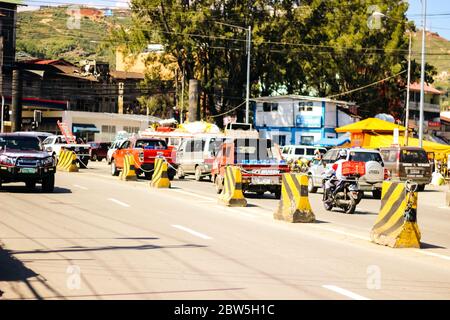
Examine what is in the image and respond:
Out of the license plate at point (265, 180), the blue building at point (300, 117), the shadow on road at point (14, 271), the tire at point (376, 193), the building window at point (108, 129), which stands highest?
the blue building at point (300, 117)

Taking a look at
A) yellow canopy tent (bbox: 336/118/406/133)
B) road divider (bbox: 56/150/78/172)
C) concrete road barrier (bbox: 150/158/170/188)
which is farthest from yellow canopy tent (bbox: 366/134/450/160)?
concrete road barrier (bbox: 150/158/170/188)

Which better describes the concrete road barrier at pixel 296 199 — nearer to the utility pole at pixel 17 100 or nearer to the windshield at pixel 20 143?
the windshield at pixel 20 143

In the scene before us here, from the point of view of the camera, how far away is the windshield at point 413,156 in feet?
111

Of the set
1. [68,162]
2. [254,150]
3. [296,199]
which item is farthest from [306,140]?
[296,199]

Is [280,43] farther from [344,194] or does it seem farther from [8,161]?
[344,194]

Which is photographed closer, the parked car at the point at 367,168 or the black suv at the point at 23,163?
the black suv at the point at 23,163

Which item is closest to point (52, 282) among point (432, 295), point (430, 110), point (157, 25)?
point (432, 295)

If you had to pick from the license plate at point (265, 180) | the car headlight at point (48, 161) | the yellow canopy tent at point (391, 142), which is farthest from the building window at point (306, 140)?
the car headlight at point (48, 161)

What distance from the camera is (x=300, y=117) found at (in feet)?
247

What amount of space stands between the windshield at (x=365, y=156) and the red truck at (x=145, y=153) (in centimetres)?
924

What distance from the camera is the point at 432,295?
28.9 ft

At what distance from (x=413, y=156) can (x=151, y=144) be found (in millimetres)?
11840

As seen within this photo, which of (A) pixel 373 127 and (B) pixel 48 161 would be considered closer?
(B) pixel 48 161

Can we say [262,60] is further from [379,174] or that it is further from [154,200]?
[154,200]
